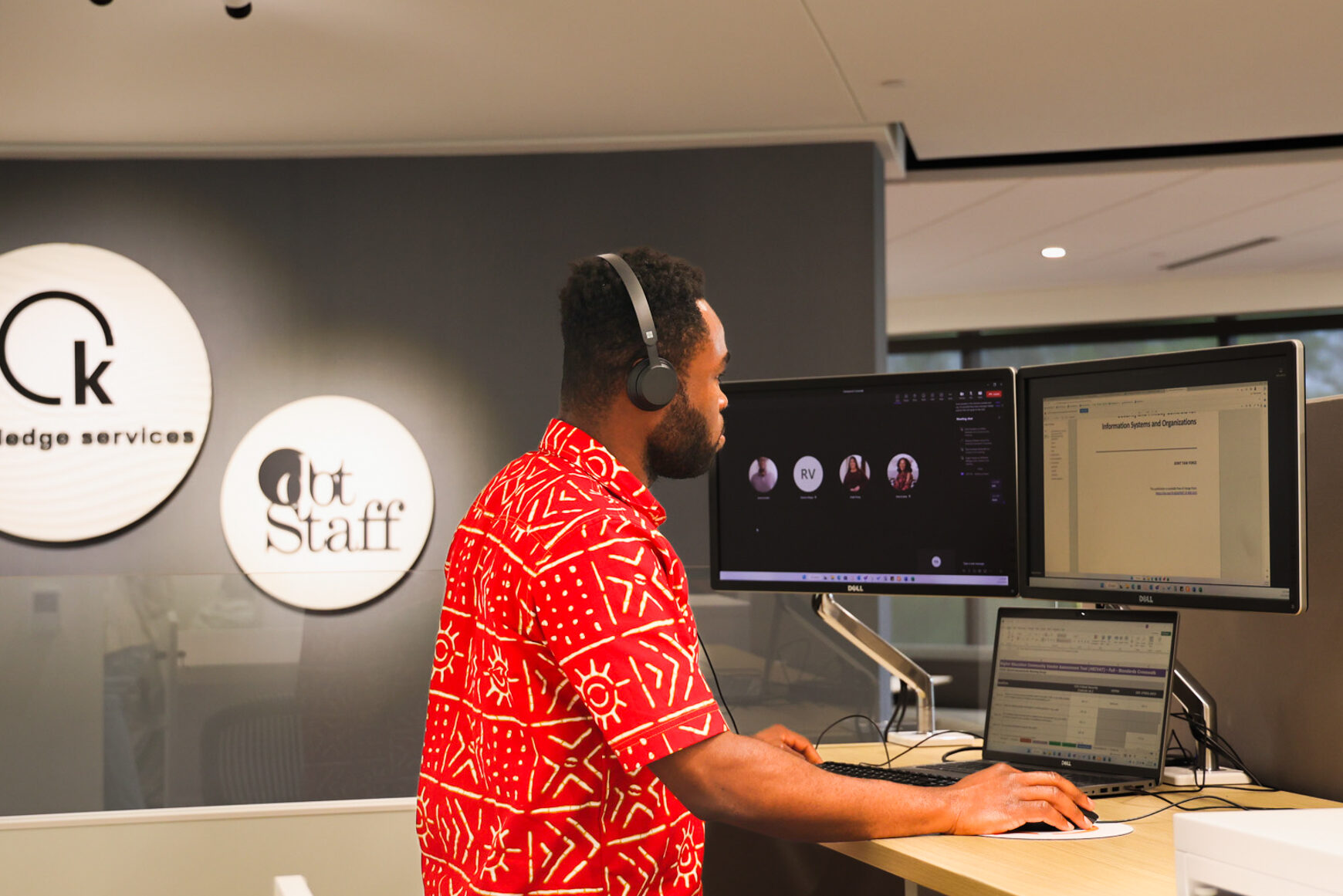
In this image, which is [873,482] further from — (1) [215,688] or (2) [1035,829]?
(1) [215,688]

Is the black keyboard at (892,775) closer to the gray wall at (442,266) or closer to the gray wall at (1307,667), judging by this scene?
the gray wall at (1307,667)

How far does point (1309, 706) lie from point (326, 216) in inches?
131

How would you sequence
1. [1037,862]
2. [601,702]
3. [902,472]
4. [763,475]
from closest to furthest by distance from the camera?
[601,702] < [1037,862] < [902,472] < [763,475]

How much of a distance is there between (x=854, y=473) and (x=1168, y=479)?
1.59ft

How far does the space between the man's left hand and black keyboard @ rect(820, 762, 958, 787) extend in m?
0.04

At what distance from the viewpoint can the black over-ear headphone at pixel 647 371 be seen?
1.27 meters

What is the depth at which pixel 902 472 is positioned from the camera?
71.3 inches

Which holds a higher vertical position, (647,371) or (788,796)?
(647,371)

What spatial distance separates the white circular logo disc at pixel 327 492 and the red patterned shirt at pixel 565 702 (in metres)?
2.72

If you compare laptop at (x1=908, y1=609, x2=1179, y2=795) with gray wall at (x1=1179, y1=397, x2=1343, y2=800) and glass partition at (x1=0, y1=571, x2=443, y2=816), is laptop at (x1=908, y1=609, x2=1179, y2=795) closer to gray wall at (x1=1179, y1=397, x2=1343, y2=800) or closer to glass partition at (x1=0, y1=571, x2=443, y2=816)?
gray wall at (x1=1179, y1=397, x2=1343, y2=800)

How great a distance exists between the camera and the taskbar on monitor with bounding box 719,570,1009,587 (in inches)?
68.5

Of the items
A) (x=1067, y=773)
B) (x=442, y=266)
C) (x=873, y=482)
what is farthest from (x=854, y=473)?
(x=442, y=266)

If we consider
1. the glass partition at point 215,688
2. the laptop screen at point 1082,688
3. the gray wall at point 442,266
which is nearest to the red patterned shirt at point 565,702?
the laptop screen at point 1082,688

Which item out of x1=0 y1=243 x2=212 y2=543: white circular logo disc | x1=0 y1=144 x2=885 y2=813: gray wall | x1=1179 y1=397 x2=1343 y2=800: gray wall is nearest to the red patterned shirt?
x1=1179 y1=397 x2=1343 y2=800: gray wall
